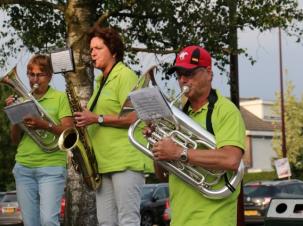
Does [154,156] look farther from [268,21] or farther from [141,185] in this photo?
[268,21]

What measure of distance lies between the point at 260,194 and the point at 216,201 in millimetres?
16629

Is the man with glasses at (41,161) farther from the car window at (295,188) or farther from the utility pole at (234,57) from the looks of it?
the car window at (295,188)

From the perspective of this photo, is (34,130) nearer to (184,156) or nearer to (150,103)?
(150,103)

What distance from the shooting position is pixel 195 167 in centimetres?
358

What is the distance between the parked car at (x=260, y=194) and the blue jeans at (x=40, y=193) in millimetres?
14669

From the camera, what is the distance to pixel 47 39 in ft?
43.8

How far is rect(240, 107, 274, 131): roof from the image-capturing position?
69.8 metres

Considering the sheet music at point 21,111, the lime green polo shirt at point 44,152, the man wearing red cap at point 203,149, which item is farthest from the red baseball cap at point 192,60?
the lime green polo shirt at point 44,152

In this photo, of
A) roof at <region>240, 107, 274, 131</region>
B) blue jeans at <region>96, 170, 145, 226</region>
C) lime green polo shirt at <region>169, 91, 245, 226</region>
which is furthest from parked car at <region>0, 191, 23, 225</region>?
roof at <region>240, 107, 274, 131</region>

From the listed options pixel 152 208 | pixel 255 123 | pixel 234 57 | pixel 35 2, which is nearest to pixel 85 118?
pixel 35 2

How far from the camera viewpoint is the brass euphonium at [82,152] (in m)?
4.62

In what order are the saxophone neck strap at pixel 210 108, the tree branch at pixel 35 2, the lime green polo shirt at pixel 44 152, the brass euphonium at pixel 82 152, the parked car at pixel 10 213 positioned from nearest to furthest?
1. the saxophone neck strap at pixel 210 108
2. the brass euphonium at pixel 82 152
3. the lime green polo shirt at pixel 44 152
4. the tree branch at pixel 35 2
5. the parked car at pixel 10 213

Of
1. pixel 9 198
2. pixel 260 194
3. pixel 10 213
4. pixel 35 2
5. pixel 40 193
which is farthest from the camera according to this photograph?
pixel 9 198

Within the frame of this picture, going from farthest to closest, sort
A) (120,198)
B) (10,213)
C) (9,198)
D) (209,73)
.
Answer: (9,198)
(10,213)
(120,198)
(209,73)
